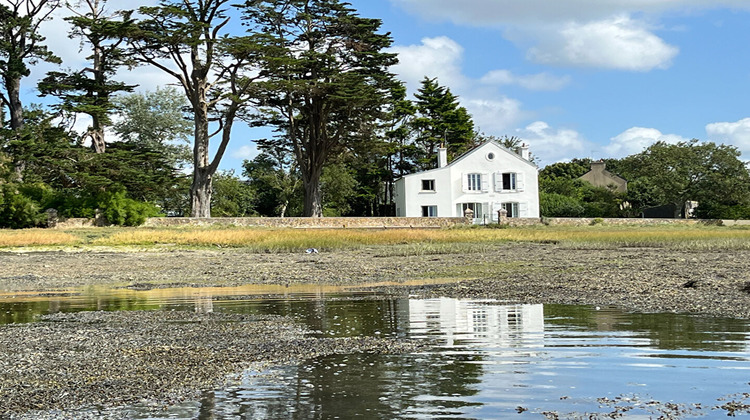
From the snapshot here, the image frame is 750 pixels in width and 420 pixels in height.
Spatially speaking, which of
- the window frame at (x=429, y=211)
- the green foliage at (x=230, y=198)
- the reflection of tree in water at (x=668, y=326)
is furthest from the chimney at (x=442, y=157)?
the reflection of tree in water at (x=668, y=326)

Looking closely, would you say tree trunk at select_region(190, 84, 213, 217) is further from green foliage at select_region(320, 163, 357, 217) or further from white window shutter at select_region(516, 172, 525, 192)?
white window shutter at select_region(516, 172, 525, 192)

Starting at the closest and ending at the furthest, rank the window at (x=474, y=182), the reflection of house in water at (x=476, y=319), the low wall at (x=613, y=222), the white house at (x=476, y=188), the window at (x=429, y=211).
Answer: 1. the reflection of house in water at (x=476, y=319)
2. the low wall at (x=613, y=222)
3. the white house at (x=476, y=188)
4. the window at (x=429, y=211)
5. the window at (x=474, y=182)

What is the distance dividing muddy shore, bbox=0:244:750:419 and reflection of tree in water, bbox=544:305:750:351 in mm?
786

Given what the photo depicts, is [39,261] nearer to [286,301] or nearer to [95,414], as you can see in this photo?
[286,301]

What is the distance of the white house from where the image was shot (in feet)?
192

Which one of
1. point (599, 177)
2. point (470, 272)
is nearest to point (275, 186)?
point (599, 177)

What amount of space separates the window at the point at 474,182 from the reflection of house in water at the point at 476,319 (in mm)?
45628

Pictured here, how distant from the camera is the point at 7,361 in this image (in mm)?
8234

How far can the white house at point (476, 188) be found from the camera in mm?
58375

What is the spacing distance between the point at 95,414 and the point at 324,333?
4288 millimetres

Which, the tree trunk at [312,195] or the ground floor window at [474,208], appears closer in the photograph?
the tree trunk at [312,195]

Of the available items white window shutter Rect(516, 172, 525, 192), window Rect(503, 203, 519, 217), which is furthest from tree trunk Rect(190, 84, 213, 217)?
white window shutter Rect(516, 172, 525, 192)

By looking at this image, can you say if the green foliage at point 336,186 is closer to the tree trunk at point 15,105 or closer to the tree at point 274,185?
the tree at point 274,185

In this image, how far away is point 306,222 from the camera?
48531 millimetres
